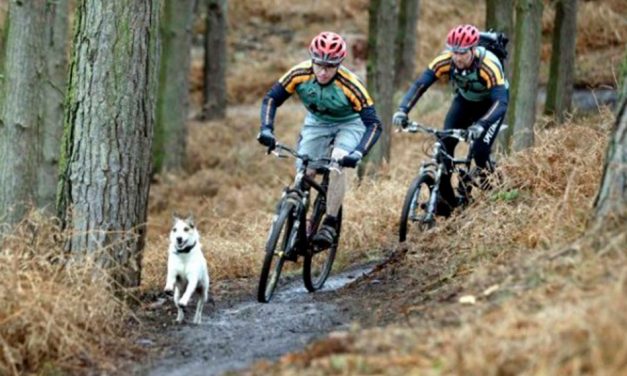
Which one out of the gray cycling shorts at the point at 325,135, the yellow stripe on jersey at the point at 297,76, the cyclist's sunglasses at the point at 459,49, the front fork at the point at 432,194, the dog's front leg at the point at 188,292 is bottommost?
the dog's front leg at the point at 188,292

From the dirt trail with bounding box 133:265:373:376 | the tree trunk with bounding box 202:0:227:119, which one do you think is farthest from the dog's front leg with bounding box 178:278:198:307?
the tree trunk with bounding box 202:0:227:119

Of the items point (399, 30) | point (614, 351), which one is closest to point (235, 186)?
point (399, 30)

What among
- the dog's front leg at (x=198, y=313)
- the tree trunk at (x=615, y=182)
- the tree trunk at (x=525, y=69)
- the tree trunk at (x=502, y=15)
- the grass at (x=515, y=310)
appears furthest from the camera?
the tree trunk at (x=502, y=15)

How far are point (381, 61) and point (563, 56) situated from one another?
10.6 feet

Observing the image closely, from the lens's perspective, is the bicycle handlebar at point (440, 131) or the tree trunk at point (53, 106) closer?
the bicycle handlebar at point (440, 131)

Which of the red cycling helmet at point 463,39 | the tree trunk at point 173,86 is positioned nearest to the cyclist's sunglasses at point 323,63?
the red cycling helmet at point 463,39

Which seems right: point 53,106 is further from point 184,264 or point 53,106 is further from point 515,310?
point 515,310

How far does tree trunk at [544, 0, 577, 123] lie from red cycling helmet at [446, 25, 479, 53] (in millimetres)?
7375

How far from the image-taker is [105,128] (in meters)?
9.71

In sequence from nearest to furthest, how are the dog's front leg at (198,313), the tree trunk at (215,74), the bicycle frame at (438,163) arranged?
the dog's front leg at (198,313), the bicycle frame at (438,163), the tree trunk at (215,74)

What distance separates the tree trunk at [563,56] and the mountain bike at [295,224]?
346 inches

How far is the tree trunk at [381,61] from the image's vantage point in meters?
18.3

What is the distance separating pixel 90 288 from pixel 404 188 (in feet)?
25.8

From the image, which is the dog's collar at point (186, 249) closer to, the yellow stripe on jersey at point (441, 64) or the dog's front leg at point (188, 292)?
the dog's front leg at point (188, 292)
